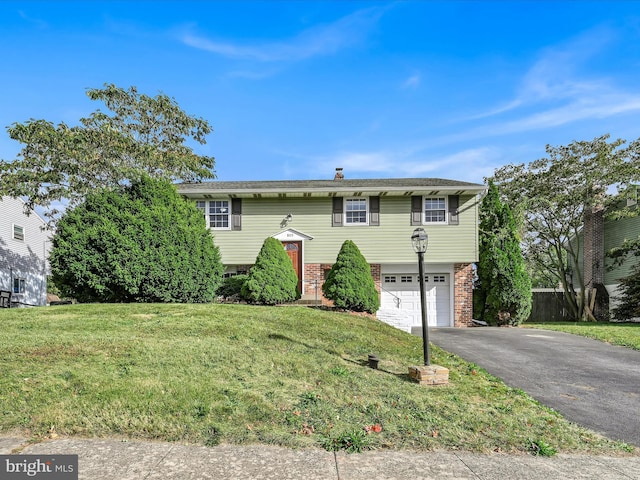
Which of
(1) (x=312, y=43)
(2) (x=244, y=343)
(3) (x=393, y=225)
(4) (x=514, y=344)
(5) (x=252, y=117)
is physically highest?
(1) (x=312, y=43)

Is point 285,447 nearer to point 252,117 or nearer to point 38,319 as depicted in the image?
point 38,319

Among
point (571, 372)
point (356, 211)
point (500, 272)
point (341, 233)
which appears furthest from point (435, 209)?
point (571, 372)

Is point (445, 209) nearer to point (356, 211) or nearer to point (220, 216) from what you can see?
point (356, 211)

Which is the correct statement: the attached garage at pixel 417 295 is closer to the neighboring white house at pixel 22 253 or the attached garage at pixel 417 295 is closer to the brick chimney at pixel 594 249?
the brick chimney at pixel 594 249

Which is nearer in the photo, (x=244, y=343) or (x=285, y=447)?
(x=285, y=447)

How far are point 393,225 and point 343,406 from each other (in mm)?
12224

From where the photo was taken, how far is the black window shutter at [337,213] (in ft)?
54.4

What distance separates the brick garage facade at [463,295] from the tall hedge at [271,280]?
6868 millimetres

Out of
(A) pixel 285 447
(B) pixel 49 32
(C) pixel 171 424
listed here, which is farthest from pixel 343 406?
(B) pixel 49 32

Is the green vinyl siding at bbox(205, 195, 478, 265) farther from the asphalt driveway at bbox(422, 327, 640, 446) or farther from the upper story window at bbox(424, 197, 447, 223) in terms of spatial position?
the asphalt driveway at bbox(422, 327, 640, 446)

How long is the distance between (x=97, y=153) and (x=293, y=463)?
19559 mm

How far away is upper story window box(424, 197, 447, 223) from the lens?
1659 cm

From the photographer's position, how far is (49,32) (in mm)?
10156

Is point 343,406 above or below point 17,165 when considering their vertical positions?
below
